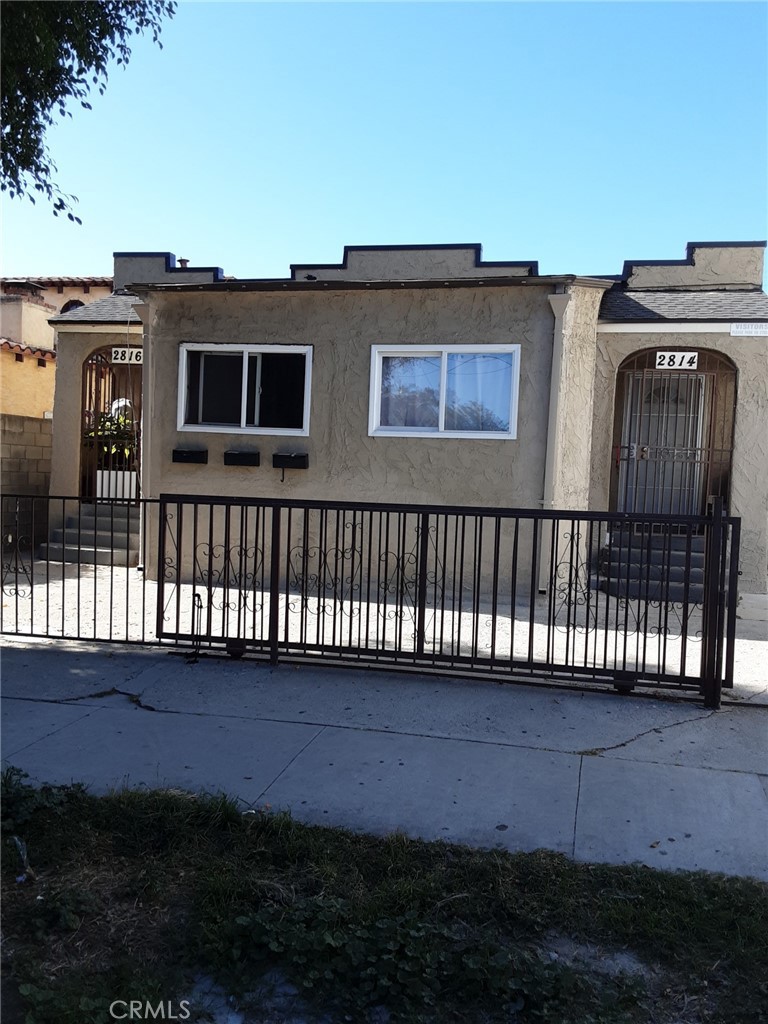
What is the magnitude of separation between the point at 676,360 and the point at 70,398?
30.9 feet

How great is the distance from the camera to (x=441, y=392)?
1096 centimetres

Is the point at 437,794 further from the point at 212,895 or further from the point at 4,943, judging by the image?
the point at 4,943

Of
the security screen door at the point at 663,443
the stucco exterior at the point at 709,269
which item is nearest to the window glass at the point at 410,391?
the security screen door at the point at 663,443

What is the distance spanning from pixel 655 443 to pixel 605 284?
2.97 meters

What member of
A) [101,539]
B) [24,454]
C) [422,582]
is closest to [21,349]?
[24,454]

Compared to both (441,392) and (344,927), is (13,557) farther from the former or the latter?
(344,927)

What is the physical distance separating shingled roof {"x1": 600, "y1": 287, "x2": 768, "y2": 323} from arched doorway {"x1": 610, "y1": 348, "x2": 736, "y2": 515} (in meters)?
0.64

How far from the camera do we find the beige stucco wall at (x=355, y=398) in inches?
420

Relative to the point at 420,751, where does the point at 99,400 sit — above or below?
above

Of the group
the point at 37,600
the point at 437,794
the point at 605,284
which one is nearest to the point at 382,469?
the point at 605,284

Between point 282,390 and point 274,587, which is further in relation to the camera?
point 282,390

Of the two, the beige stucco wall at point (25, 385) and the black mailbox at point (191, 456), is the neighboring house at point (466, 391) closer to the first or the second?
the black mailbox at point (191, 456)

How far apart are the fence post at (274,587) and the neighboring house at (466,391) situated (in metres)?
4.55

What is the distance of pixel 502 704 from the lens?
6.05 m
